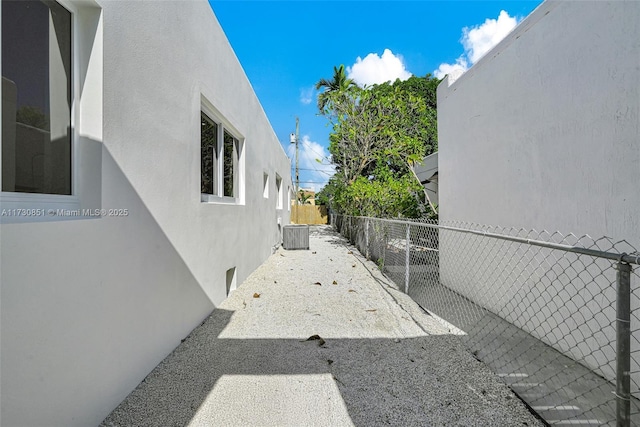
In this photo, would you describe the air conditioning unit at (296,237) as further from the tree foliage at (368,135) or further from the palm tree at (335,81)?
the palm tree at (335,81)

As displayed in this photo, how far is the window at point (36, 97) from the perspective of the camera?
1.51 m

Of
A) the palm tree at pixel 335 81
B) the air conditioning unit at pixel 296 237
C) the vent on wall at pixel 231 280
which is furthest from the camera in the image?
the palm tree at pixel 335 81

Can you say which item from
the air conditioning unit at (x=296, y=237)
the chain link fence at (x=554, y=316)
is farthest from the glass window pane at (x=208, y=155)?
the air conditioning unit at (x=296, y=237)

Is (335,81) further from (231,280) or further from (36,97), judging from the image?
(36,97)

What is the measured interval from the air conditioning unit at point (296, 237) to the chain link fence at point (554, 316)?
5699 mm

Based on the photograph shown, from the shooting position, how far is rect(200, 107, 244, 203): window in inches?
159

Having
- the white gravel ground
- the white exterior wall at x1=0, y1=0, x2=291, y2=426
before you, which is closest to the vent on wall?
the white gravel ground

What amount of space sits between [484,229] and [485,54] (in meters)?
2.48

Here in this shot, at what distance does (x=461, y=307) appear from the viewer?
13.8ft

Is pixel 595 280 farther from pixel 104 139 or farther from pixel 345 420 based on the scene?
pixel 104 139

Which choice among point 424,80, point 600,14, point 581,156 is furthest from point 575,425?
point 424,80

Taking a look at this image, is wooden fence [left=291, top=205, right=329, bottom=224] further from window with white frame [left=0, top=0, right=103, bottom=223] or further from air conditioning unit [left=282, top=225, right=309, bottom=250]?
window with white frame [left=0, top=0, right=103, bottom=223]

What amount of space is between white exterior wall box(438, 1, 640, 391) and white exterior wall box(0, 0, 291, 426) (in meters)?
3.70

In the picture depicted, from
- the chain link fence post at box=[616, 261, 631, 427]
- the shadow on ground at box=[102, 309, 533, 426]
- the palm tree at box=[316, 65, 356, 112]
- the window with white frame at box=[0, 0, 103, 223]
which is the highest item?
the palm tree at box=[316, 65, 356, 112]
